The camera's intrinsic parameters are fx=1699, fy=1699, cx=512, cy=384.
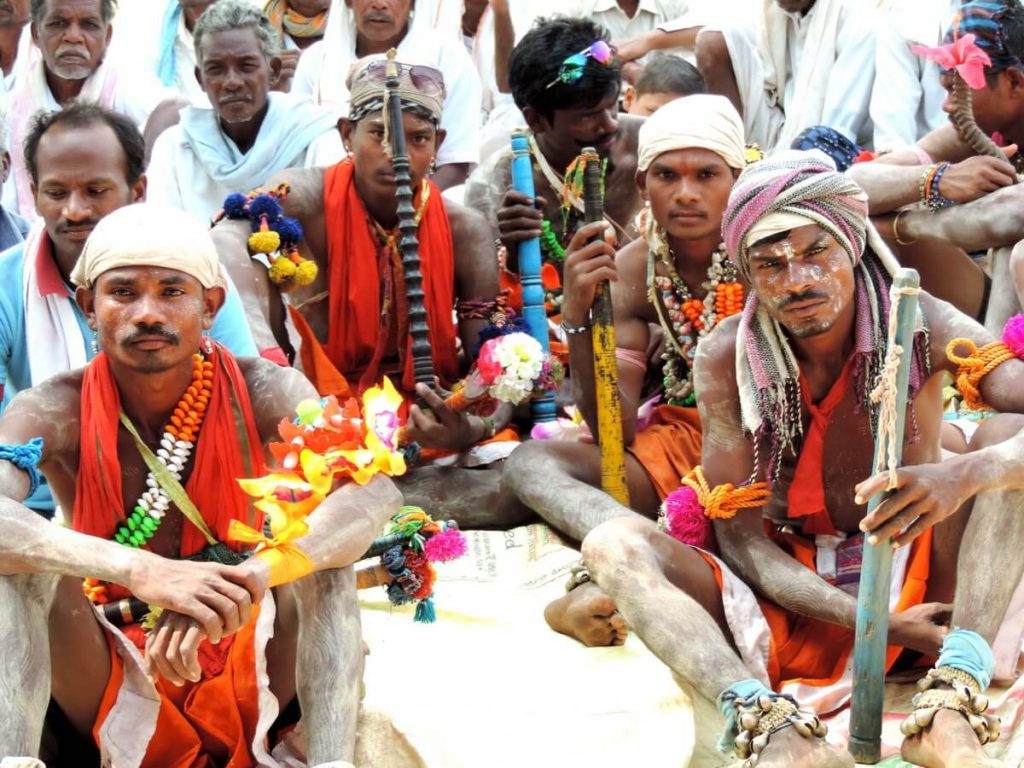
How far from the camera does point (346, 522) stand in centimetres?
415

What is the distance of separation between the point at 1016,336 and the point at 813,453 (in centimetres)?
62

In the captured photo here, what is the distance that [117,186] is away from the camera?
5660mm

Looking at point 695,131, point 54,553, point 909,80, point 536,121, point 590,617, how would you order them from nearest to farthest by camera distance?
point 54,553, point 590,617, point 695,131, point 536,121, point 909,80

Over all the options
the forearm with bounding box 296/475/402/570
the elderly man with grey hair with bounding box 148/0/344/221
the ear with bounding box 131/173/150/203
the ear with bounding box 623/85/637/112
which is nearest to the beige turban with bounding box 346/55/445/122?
the elderly man with grey hair with bounding box 148/0/344/221

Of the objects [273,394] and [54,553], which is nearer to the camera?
[54,553]

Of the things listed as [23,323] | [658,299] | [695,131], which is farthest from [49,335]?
[695,131]

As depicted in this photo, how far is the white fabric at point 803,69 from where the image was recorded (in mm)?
7723

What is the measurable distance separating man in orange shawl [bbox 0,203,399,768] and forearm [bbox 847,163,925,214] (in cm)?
247

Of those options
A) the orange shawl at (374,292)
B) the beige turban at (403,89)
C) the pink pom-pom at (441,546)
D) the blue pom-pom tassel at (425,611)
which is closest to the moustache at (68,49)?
the beige turban at (403,89)

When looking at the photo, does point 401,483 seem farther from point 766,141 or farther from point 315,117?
point 766,141

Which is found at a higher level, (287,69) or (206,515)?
(287,69)

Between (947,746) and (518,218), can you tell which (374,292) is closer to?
(518,218)

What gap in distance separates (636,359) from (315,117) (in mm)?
2351

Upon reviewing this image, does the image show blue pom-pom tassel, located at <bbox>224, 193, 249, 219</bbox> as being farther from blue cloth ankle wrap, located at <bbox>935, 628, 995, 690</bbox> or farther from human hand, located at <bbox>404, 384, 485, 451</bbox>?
blue cloth ankle wrap, located at <bbox>935, 628, 995, 690</bbox>
